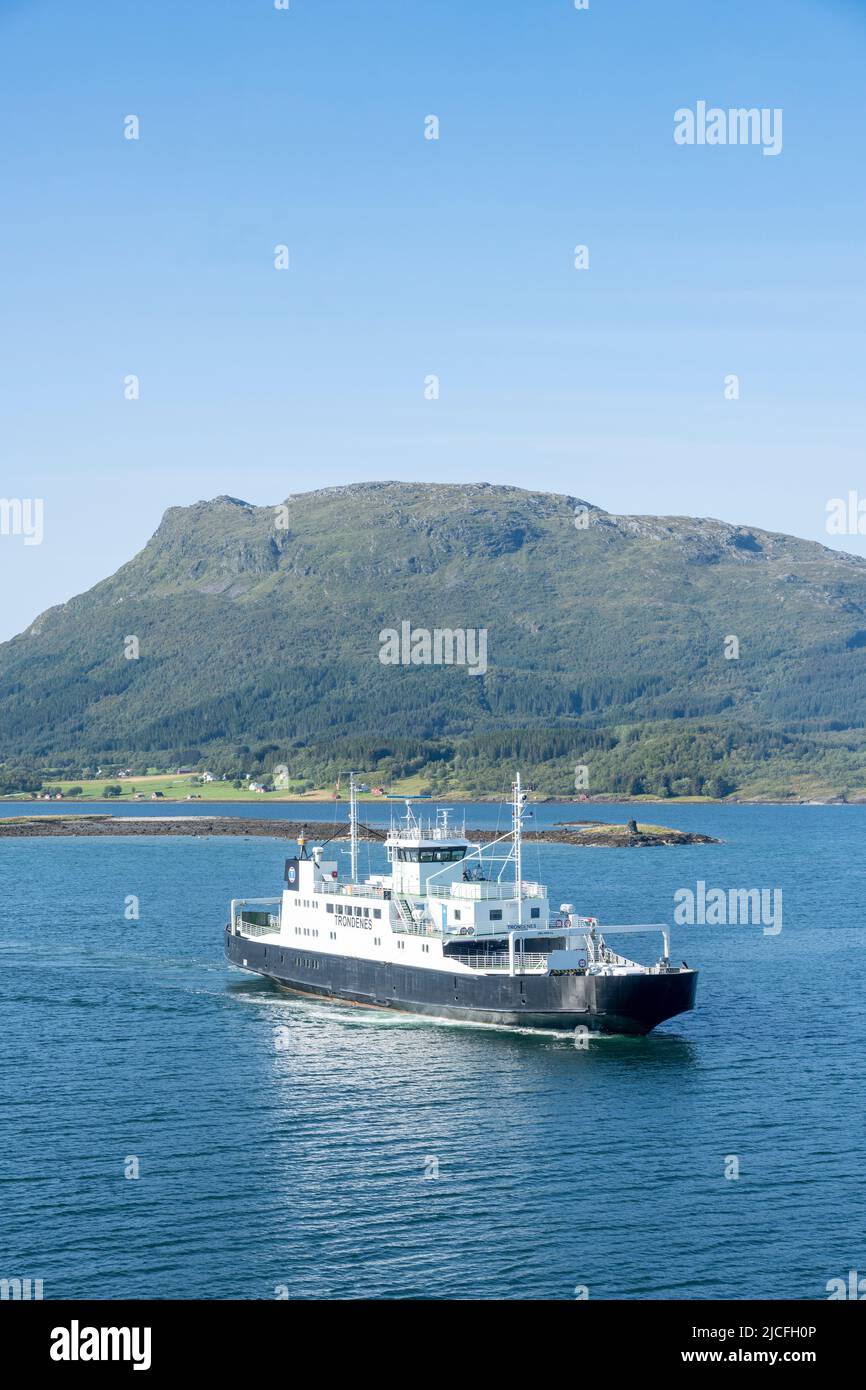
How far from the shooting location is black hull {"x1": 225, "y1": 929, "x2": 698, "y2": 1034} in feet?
225

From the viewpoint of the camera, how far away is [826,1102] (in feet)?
195

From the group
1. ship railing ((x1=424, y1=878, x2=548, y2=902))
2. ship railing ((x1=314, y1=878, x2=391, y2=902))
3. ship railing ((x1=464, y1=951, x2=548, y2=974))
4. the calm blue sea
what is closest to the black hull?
ship railing ((x1=464, y1=951, x2=548, y2=974))

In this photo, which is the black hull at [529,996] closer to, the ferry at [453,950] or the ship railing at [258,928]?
the ferry at [453,950]

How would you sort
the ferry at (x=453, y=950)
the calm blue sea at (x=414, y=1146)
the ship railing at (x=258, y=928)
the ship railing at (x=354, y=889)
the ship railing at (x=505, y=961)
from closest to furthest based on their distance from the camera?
the calm blue sea at (x=414, y=1146)
the ferry at (x=453, y=950)
the ship railing at (x=505, y=961)
the ship railing at (x=354, y=889)
the ship railing at (x=258, y=928)

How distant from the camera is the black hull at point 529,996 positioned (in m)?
68.5

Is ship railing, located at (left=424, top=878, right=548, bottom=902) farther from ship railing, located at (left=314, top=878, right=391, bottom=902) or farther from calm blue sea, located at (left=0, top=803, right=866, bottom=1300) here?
calm blue sea, located at (left=0, top=803, right=866, bottom=1300)

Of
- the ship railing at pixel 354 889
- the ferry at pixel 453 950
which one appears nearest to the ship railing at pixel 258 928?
the ferry at pixel 453 950

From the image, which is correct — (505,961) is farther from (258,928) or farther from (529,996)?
(258,928)

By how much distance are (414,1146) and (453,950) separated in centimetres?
2098

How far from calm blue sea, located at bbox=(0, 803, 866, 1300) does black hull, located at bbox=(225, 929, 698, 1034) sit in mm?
1160

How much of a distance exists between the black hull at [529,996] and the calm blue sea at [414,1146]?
1.16 meters
